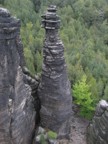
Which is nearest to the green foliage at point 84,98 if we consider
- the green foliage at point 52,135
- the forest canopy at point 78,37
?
the forest canopy at point 78,37

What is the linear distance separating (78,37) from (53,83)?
3201 cm

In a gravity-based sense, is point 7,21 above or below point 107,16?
above

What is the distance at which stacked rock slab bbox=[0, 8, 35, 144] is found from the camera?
2270 cm

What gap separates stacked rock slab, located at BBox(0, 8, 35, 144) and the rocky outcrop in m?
7.85

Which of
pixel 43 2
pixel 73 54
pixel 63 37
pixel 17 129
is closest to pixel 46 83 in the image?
pixel 17 129

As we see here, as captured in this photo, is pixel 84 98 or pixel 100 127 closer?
pixel 100 127

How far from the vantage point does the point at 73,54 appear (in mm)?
50656

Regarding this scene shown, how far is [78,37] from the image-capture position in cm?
5947

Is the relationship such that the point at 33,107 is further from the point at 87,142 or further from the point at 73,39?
the point at 73,39

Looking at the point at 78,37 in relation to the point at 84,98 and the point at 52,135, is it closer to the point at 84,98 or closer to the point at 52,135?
the point at 84,98

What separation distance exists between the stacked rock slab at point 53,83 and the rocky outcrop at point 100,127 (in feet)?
11.2

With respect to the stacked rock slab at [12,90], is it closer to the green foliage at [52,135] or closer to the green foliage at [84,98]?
the green foliage at [52,135]

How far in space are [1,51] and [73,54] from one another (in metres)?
28.9

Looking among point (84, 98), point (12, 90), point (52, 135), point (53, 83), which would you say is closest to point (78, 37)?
point (84, 98)
